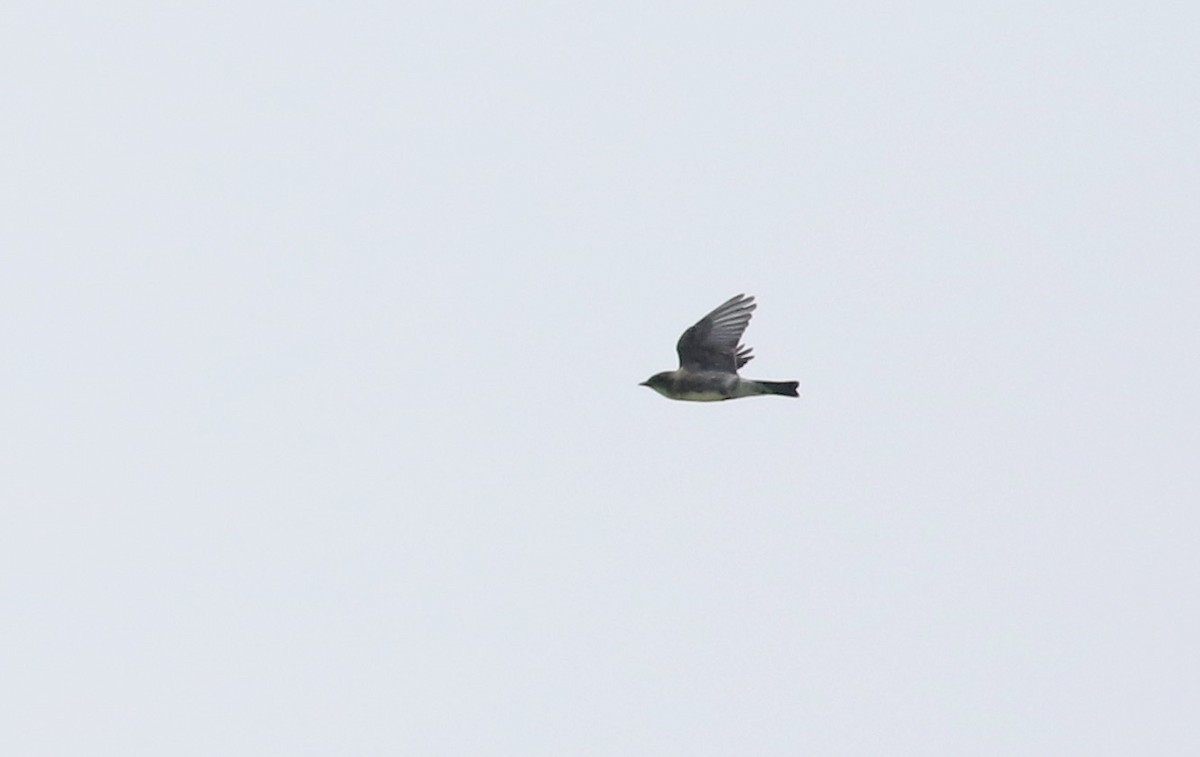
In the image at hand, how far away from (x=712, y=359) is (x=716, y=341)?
33cm

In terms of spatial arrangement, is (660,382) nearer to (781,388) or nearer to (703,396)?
(703,396)

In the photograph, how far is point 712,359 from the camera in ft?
62.4

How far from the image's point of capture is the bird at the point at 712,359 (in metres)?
18.9

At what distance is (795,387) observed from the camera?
18.5m

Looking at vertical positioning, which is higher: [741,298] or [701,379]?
[741,298]

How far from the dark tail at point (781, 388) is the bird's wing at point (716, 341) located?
29.5 inches

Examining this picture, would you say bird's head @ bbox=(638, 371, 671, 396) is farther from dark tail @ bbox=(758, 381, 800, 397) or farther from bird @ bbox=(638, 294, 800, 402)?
dark tail @ bbox=(758, 381, 800, 397)

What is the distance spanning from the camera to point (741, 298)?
19188 mm

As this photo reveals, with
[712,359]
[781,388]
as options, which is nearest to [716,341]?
[712,359]

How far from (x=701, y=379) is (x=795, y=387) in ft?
5.44

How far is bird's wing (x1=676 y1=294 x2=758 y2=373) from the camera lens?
62.1 ft

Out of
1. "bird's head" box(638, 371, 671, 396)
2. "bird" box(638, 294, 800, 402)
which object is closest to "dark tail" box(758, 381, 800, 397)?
"bird" box(638, 294, 800, 402)

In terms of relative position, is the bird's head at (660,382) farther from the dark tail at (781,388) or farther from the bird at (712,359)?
the dark tail at (781,388)

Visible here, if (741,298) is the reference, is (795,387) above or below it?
below
